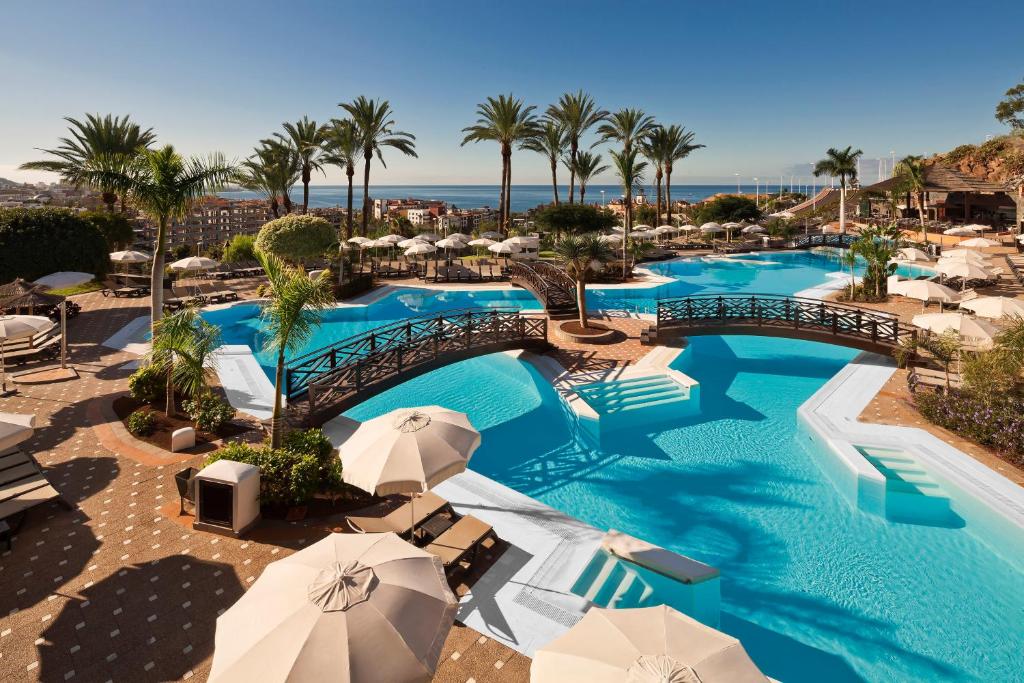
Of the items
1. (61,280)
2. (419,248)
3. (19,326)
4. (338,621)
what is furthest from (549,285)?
(338,621)

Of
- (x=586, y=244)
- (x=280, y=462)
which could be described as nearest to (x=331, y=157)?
(x=586, y=244)

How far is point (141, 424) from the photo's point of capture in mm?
11875

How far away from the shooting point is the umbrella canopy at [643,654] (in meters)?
3.72

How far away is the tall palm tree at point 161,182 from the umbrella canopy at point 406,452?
8986mm

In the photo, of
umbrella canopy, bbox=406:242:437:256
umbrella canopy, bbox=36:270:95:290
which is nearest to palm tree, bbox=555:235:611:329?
umbrella canopy, bbox=406:242:437:256

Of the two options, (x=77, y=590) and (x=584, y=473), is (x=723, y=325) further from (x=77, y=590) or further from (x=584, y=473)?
(x=77, y=590)

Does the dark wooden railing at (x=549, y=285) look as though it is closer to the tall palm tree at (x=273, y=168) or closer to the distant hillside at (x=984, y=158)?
the tall palm tree at (x=273, y=168)

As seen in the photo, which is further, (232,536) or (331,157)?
(331,157)

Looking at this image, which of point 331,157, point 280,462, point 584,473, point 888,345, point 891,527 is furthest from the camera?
point 331,157

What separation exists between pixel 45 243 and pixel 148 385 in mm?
15946

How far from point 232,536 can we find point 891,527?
39.4ft

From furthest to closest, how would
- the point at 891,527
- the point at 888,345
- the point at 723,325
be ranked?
the point at 723,325
the point at 888,345
the point at 891,527

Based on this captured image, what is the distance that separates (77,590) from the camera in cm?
713

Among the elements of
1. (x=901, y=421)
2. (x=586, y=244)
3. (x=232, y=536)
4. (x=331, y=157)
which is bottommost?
(x=232, y=536)
